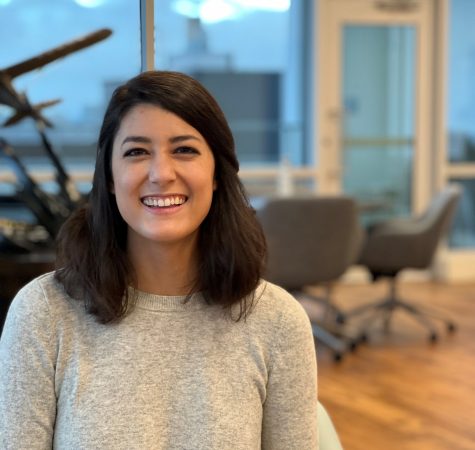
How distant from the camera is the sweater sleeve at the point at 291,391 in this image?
4.15 ft

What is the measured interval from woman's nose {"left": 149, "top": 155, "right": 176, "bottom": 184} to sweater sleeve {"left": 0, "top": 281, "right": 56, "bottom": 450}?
0.86ft

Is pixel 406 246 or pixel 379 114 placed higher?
pixel 379 114

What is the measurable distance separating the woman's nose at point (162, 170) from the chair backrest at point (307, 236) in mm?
2822

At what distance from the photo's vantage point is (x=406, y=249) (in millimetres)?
4707

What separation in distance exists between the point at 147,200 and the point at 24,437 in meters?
0.40

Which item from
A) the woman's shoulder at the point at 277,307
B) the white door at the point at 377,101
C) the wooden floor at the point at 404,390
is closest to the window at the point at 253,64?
the white door at the point at 377,101

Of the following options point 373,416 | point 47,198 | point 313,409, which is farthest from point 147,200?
point 373,416

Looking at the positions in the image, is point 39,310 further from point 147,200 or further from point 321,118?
point 321,118

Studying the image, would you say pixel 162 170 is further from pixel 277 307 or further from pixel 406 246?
pixel 406 246

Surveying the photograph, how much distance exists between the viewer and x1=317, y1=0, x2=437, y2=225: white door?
672 cm

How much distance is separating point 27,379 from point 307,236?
3.03 metres

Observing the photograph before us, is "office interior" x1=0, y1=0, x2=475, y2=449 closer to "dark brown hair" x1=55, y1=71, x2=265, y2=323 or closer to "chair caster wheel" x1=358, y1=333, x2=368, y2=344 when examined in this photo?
"chair caster wheel" x1=358, y1=333, x2=368, y2=344

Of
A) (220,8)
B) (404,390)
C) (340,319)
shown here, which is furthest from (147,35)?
(220,8)

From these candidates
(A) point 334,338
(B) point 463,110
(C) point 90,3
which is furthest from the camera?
(B) point 463,110
